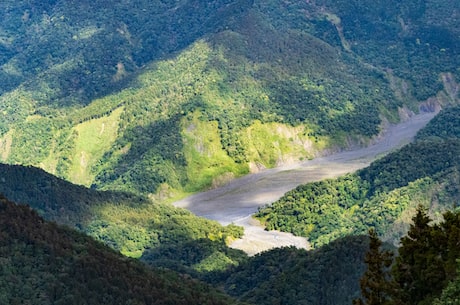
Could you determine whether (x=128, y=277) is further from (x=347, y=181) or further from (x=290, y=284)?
(x=347, y=181)

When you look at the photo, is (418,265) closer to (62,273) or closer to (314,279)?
(62,273)

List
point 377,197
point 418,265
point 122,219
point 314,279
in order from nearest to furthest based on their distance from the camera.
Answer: point 418,265 → point 314,279 → point 122,219 → point 377,197

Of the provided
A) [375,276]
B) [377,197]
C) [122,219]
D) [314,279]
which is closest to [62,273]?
[314,279]

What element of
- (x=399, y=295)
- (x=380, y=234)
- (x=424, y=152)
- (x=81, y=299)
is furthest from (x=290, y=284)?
(x=424, y=152)

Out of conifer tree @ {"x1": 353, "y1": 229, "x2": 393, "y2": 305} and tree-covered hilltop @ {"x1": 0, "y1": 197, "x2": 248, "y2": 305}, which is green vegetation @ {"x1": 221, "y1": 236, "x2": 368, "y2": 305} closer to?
tree-covered hilltop @ {"x1": 0, "y1": 197, "x2": 248, "y2": 305}

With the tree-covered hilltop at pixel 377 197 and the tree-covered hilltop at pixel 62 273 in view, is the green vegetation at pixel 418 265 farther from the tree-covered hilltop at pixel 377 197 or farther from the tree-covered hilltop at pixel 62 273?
the tree-covered hilltop at pixel 377 197

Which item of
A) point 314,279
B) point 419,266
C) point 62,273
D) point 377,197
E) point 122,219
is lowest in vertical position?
point 314,279
